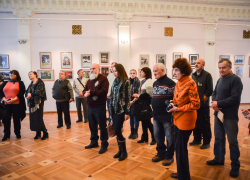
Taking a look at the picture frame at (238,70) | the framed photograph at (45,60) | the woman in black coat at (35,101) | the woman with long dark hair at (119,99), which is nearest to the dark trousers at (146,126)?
the woman with long dark hair at (119,99)

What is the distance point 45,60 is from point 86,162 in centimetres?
623

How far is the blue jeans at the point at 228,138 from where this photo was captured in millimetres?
2584

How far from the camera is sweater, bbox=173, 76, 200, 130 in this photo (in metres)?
2.10

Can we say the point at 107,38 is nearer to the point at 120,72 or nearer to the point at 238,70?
the point at 120,72

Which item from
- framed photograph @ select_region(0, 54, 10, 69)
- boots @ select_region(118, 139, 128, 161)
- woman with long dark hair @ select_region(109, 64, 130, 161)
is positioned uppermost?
framed photograph @ select_region(0, 54, 10, 69)

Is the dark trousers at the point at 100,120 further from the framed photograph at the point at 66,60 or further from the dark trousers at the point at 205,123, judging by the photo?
the framed photograph at the point at 66,60

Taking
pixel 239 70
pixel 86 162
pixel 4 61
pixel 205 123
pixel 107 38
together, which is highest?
pixel 107 38

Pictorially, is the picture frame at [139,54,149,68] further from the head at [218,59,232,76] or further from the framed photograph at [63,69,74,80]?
the head at [218,59,232,76]

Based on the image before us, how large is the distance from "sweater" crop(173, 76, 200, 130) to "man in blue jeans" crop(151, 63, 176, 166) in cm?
51

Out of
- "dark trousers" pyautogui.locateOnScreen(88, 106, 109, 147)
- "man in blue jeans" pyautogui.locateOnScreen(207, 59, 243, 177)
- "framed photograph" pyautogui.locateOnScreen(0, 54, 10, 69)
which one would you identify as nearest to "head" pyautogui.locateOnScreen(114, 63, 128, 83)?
"dark trousers" pyautogui.locateOnScreen(88, 106, 109, 147)

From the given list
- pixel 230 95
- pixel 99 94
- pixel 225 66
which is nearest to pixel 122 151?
pixel 99 94

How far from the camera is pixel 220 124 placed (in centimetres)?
283

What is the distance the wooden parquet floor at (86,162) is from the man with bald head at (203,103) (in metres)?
0.26

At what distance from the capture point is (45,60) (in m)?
7.96
